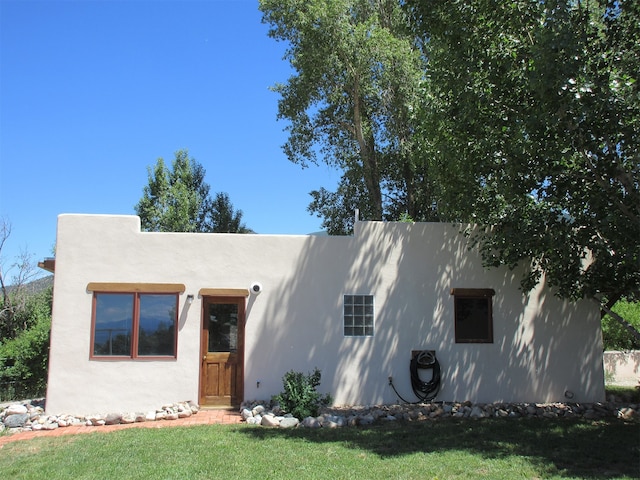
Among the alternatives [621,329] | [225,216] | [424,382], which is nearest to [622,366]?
[621,329]

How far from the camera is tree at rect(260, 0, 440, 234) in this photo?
16219 millimetres

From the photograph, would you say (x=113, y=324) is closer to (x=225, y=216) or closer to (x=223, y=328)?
(x=223, y=328)

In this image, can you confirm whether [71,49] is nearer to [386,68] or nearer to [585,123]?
[386,68]

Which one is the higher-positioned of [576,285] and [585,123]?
[585,123]

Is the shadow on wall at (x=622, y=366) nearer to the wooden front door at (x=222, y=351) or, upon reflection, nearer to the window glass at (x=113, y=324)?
the wooden front door at (x=222, y=351)

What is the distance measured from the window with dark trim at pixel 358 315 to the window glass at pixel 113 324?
407cm

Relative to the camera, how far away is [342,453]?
277 inches

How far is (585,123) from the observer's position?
24.2 feet

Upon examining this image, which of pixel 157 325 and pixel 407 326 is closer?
pixel 157 325

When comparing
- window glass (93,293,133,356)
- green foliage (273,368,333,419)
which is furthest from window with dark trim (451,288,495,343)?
window glass (93,293,133,356)

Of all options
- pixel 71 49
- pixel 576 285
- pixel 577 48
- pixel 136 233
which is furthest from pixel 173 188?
pixel 577 48

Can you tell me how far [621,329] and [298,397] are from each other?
500 inches

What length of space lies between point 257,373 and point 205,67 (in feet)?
26.1

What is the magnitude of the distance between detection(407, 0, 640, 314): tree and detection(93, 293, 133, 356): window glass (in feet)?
20.9
